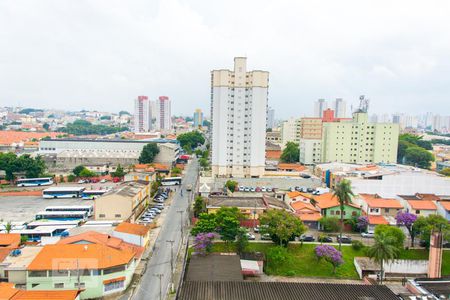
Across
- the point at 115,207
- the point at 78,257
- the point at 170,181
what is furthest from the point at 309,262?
the point at 170,181

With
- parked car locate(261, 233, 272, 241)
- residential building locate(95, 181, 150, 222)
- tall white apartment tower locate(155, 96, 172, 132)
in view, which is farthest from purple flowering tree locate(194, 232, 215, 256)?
tall white apartment tower locate(155, 96, 172, 132)

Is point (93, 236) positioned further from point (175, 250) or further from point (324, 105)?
point (324, 105)

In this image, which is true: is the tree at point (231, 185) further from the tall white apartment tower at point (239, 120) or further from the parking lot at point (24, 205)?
the parking lot at point (24, 205)

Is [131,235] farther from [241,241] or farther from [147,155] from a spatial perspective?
[147,155]

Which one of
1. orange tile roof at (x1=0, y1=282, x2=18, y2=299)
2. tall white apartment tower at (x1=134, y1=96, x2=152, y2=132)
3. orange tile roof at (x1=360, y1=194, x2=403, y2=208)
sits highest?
tall white apartment tower at (x1=134, y1=96, x2=152, y2=132)

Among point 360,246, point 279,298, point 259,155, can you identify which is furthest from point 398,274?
point 259,155

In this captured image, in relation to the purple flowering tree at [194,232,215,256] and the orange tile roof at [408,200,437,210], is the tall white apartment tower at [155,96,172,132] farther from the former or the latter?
the purple flowering tree at [194,232,215,256]

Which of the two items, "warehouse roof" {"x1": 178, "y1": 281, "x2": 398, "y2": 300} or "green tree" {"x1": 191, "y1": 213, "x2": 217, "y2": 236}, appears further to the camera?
"green tree" {"x1": 191, "y1": 213, "x2": 217, "y2": 236}
